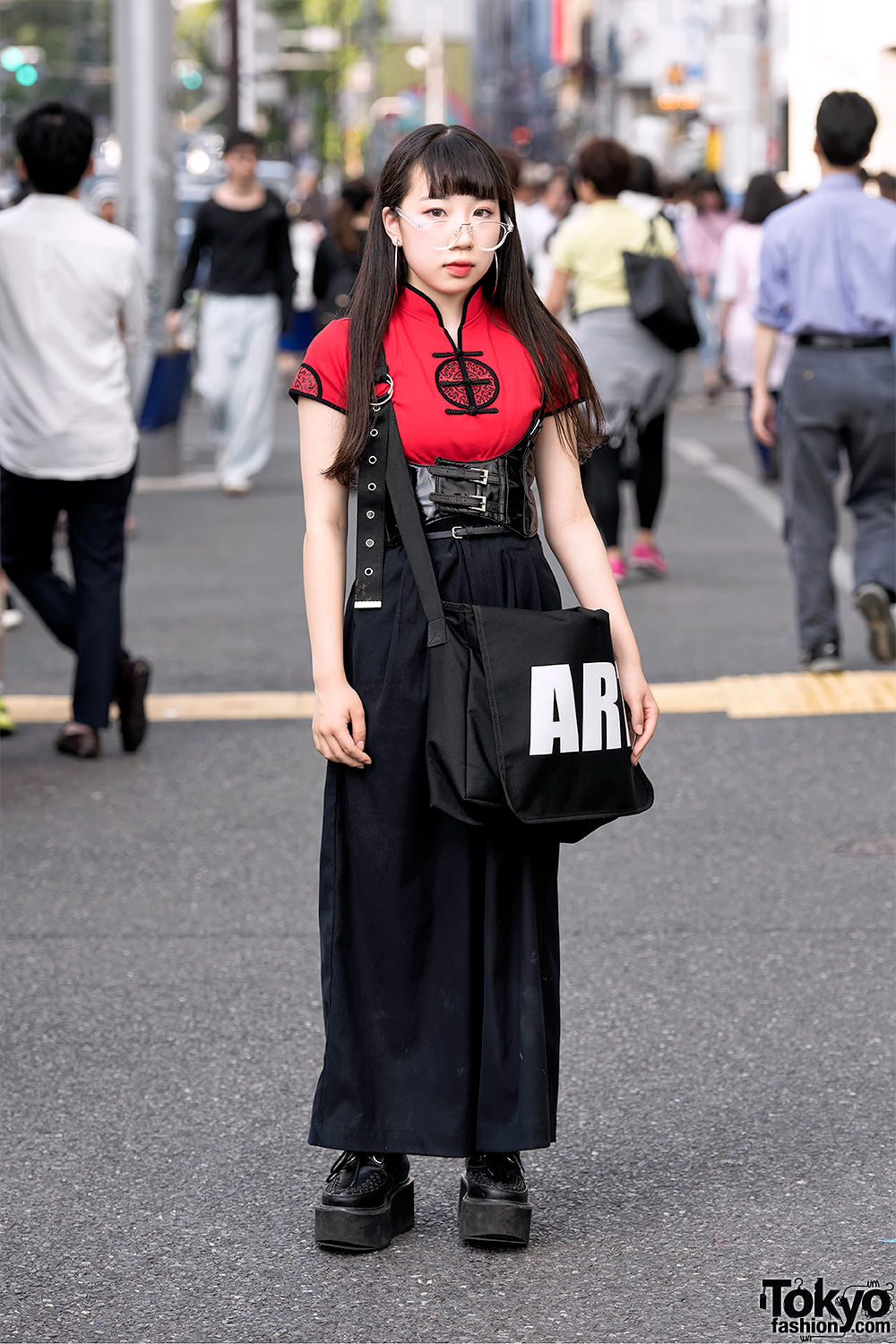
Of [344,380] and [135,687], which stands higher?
[344,380]

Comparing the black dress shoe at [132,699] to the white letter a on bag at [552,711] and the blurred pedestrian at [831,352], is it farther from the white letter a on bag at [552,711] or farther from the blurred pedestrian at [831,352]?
the white letter a on bag at [552,711]

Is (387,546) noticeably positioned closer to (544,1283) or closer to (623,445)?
(544,1283)

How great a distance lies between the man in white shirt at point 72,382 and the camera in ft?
21.8

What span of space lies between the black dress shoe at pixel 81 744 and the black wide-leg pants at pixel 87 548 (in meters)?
0.10

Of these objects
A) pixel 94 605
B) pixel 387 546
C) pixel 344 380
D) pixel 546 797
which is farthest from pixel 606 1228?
pixel 94 605

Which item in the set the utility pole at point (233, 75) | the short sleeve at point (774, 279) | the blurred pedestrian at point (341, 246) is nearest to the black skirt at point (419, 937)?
the short sleeve at point (774, 279)

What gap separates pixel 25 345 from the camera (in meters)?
6.71

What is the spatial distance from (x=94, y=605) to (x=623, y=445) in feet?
11.7

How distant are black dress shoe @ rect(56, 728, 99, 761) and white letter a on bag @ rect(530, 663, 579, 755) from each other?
13.1 ft

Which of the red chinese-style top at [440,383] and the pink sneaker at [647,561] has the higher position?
the red chinese-style top at [440,383]

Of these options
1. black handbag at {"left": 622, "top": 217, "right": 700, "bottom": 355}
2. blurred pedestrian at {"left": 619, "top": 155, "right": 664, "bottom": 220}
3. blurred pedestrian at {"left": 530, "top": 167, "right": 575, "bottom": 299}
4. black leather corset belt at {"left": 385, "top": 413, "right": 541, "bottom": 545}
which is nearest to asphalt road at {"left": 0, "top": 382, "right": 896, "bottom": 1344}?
black leather corset belt at {"left": 385, "top": 413, "right": 541, "bottom": 545}

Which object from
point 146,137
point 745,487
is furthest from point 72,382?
point 146,137

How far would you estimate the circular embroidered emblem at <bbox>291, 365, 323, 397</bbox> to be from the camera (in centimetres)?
338

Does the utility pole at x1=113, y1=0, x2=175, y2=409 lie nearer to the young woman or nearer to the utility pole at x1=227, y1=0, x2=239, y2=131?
the young woman
